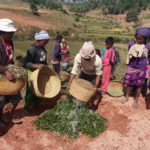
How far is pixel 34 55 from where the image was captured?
3082mm

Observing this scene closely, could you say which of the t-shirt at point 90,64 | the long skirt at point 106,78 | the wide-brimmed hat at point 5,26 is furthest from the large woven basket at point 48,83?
the long skirt at point 106,78

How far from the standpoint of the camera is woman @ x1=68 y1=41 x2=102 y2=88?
111 inches

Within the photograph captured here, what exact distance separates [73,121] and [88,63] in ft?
4.00

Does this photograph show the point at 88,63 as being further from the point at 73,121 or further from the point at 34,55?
the point at 73,121

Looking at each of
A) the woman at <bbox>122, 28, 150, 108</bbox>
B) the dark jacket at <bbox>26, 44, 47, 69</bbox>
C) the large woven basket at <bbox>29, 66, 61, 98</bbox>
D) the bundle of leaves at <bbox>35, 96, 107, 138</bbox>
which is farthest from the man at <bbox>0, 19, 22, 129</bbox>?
the woman at <bbox>122, 28, 150, 108</bbox>

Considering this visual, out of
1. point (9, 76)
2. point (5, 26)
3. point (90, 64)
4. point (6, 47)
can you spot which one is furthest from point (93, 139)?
point (5, 26)

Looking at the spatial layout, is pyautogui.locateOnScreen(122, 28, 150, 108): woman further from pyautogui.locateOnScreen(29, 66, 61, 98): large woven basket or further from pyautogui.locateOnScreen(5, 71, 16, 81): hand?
pyautogui.locateOnScreen(5, 71, 16, 81): hand

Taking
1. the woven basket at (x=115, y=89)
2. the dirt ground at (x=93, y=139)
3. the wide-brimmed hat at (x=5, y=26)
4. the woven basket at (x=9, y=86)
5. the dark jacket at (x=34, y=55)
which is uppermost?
the wide-brimmed hat at (x=5, y=26)

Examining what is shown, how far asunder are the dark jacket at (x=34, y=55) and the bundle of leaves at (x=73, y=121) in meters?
1.12

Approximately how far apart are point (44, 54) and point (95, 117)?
5.61ft

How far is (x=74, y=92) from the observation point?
2.99 meters

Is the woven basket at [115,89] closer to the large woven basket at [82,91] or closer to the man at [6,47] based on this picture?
the large woven basket at [82,91]

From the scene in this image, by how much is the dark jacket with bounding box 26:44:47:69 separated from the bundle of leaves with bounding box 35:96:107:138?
3.67 feet

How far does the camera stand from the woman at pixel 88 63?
283 cm
